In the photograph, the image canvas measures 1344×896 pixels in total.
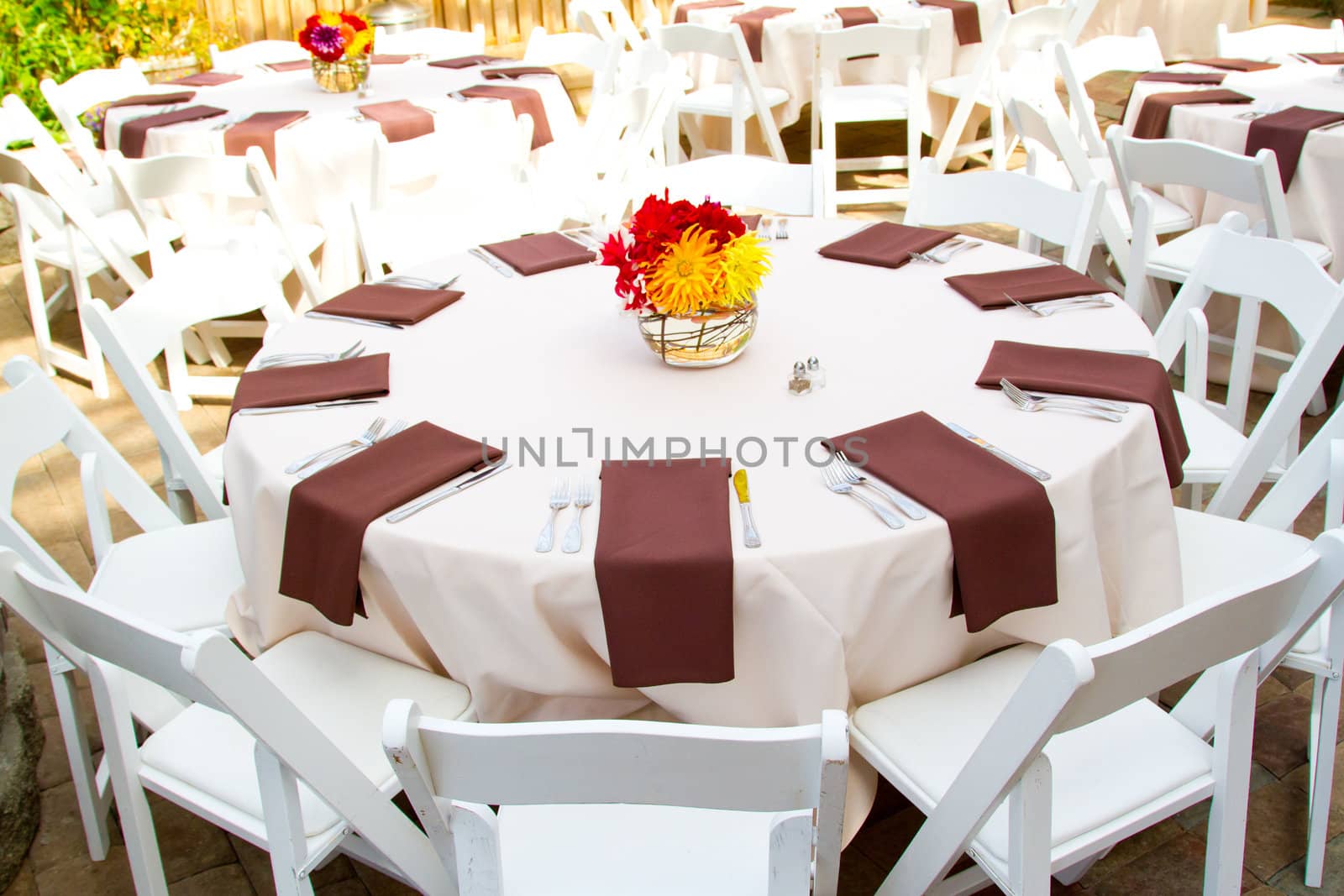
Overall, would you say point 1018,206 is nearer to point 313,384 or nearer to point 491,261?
point 491,261

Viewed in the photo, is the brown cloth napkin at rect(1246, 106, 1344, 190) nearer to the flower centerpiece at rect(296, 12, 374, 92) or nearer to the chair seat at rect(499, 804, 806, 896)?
the chair seat at rect(499, 804, 806, 896)

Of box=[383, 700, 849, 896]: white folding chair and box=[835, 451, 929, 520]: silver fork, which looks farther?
box=[835, 451, 929, 520]: silver fork

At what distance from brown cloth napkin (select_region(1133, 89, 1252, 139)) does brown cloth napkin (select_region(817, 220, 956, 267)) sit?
170 centimetres

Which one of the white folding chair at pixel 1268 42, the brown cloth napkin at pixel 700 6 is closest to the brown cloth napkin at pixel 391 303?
the white folding chair at pixel 1268 42

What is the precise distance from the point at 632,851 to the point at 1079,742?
660 mm

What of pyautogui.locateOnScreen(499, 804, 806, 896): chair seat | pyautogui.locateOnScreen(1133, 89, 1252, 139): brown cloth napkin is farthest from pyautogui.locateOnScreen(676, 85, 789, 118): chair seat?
pyautogui.locateOnScreen(499, 804, 806, 896): chair seat

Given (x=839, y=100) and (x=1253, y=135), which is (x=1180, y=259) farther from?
(x=839, y=100)

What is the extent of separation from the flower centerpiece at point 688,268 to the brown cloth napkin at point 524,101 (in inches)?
108

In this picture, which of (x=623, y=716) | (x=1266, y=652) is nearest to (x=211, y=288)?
(x=623, y=716)

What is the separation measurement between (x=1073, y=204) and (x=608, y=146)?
1783 mm

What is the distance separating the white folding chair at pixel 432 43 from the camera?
5.87 metres

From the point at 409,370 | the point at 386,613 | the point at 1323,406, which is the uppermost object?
the point at 409,370

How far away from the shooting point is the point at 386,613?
172cm

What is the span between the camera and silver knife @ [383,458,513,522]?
164 cm
